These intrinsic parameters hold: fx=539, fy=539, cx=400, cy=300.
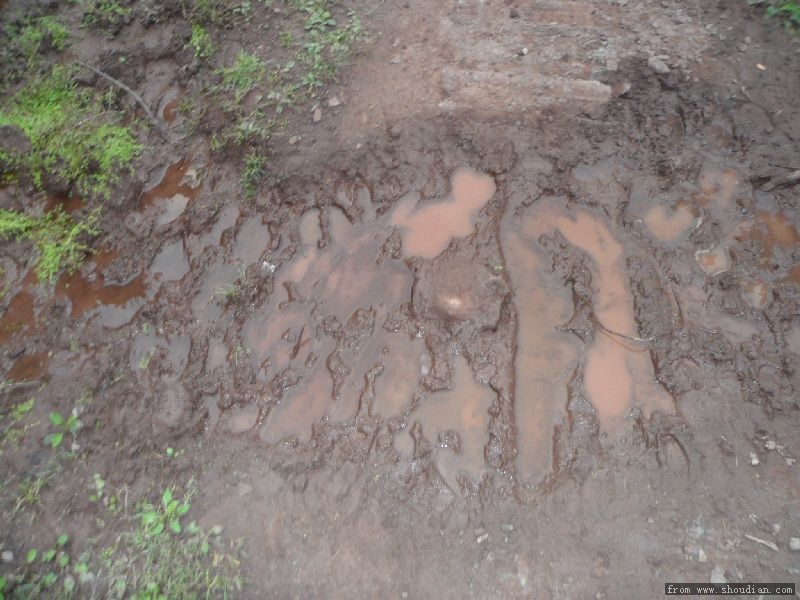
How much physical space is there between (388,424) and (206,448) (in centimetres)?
100

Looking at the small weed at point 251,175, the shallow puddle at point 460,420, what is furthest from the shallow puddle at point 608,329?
the small weed at point 251,175

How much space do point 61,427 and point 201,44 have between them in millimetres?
2777

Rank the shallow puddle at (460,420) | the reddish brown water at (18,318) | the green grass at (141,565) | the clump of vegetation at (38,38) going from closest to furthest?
1. the green grass at (141,565)
2. the shallow puddle at (460,420)
3. the reddish brown water at (18,318)
4. the clump of vegetation at (38,38)

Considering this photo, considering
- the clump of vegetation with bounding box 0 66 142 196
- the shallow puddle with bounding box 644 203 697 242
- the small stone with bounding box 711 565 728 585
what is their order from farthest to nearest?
the clump of vegetation with bounding box 0 66 142 196
the shallow puddle with bounding box 644 203 697 242
the small stone with bounding box 711 565 728 585

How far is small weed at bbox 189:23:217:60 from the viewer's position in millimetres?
3908

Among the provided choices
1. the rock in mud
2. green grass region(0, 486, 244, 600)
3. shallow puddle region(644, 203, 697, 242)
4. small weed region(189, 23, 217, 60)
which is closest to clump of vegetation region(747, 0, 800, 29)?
shallow puddle region(644, 203, 697, 242)

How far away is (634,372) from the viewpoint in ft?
9.44

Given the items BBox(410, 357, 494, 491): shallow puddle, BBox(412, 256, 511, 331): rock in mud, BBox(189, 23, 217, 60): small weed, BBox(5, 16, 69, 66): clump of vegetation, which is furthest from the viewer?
BBox(5, 16, 69, 66): clump of vegetation

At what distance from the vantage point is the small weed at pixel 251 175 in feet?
11.6

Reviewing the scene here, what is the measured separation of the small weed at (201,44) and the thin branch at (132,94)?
0.52 meters

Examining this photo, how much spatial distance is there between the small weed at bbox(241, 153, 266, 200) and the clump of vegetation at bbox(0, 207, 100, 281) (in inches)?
39.7

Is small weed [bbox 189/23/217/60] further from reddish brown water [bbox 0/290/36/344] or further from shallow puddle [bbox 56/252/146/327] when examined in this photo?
reddish brown water [bbox 0/290/36/344]

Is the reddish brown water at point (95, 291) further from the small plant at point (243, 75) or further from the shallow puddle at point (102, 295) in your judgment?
the small plant at point (243, 75)

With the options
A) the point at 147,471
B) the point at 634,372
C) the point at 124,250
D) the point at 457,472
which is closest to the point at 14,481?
the point at 147,471
